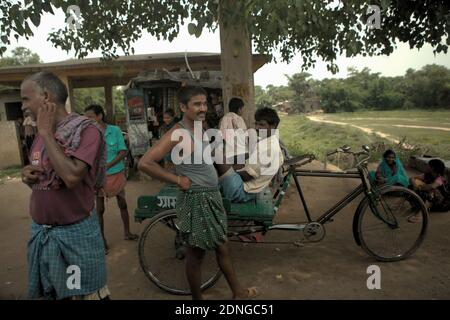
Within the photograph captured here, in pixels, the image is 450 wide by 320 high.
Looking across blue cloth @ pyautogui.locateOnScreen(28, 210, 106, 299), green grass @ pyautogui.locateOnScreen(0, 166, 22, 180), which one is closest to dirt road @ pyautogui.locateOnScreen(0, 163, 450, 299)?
blue cloth @ pyautogui.locateOnScreen(28, 210, 106, 299)

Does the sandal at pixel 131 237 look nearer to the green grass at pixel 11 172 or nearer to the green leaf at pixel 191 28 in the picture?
the green leaf at pixel 191 28

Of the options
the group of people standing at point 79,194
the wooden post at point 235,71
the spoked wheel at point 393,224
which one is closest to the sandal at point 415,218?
the spoked wheel at point 393,224

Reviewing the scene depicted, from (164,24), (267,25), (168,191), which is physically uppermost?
(164,24)

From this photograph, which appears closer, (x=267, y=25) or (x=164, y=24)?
(x=267, y=25)

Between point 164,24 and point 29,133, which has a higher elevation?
point 164,24

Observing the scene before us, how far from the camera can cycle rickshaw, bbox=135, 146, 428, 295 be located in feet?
11.0

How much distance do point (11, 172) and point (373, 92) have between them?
133 ft

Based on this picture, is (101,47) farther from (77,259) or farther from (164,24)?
(77,259)

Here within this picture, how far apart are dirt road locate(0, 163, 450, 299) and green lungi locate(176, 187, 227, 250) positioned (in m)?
0.79

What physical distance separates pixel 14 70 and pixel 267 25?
29.7 ft

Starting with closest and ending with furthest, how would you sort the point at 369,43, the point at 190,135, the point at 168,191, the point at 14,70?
the point at 190,135
the point at 168,191
the point at 369,43
the point at 14,70

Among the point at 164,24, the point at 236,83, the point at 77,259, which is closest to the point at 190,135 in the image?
the point at 77,259

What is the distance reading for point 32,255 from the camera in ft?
6.54

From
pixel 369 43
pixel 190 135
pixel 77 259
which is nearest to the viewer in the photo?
pixel 77 259
